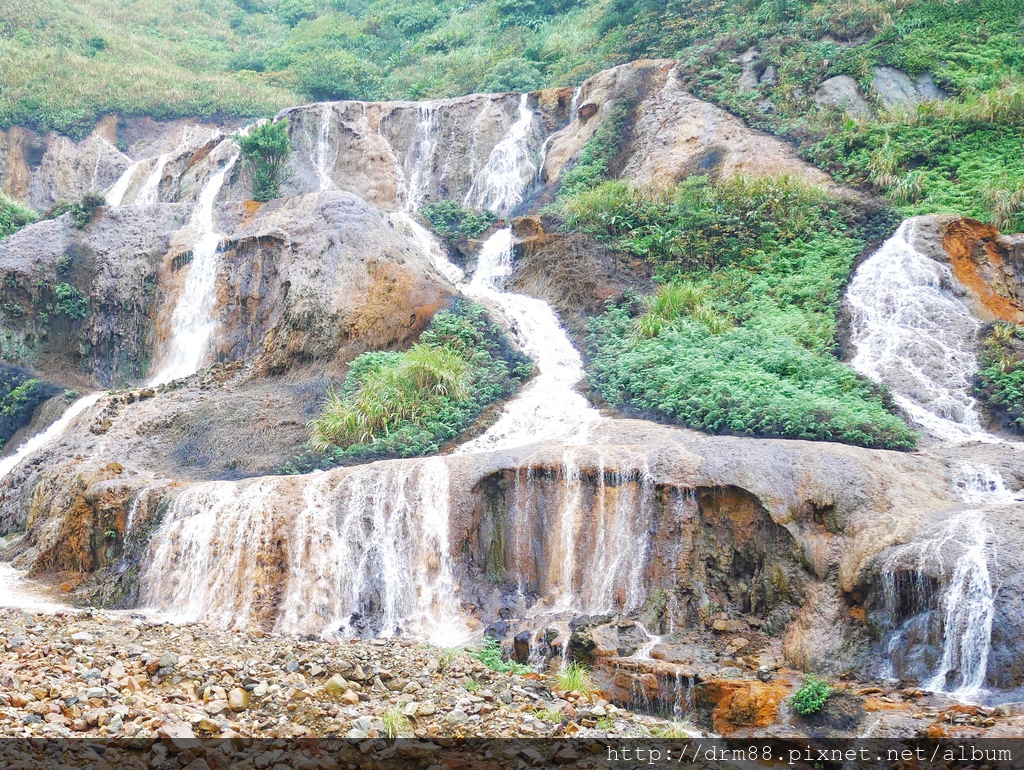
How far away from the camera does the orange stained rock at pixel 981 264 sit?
15447mm

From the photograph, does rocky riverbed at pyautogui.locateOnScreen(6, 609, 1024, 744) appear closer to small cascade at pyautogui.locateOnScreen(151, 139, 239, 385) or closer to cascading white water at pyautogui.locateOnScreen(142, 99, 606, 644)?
cascading white water at pyautogui.locateOnScreen(142, 99, 606, 644)

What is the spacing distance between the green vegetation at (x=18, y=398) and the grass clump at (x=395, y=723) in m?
15.3

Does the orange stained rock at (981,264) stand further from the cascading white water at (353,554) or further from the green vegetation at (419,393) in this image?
the cascading white water at (353,554)

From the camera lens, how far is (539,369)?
55.1 ft

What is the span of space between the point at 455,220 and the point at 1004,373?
578 inches

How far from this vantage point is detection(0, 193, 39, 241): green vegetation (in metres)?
24.2

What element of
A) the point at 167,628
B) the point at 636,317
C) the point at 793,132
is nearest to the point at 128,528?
the point at 167,628

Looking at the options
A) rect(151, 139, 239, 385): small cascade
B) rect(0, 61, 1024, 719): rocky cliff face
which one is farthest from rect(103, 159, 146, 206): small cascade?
rect(151, 139, 239, 385): small cascade

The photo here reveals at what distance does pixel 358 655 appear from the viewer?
843cm

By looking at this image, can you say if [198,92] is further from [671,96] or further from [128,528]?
[128,528]

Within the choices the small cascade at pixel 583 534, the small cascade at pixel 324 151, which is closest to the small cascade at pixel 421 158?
the small cascade at pixel 324 151

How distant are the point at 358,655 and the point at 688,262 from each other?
13124 mm

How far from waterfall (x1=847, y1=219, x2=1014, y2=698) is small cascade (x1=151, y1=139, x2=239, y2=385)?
14543mm

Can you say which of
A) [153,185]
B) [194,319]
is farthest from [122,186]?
[194,319]
